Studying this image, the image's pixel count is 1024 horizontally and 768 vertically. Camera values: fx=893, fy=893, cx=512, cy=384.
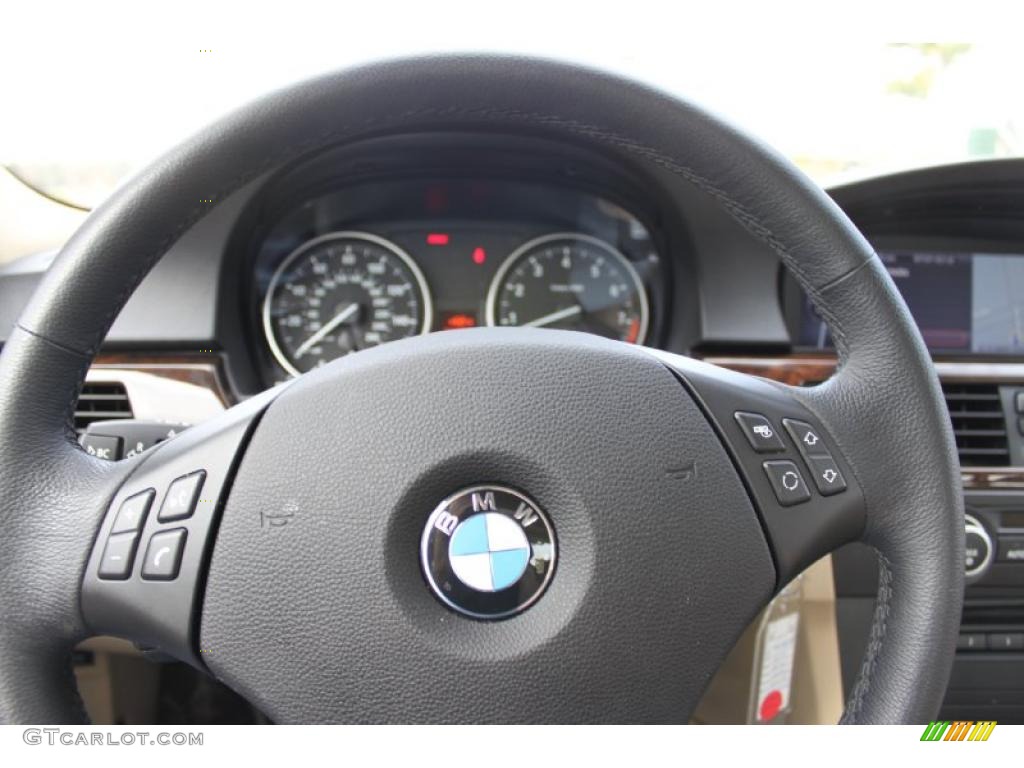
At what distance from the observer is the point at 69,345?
2.35 ft

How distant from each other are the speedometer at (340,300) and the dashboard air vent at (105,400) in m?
0.29

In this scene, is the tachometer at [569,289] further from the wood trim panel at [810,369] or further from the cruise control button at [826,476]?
the cruise control button at [826,476]

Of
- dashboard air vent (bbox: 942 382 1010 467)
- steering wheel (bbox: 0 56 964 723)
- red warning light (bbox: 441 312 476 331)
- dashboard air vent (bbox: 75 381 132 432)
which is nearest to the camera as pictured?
steering wheel (bbox: 0 56 964 723)

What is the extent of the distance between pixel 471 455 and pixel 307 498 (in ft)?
0.43

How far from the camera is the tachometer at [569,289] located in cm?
164

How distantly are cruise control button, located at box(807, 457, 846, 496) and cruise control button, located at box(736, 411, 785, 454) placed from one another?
33 mm

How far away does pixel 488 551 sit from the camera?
683 millimetres

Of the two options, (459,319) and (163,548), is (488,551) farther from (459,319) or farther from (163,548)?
(459,319)

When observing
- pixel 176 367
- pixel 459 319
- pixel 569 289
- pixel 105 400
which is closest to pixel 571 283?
pixel 569 289

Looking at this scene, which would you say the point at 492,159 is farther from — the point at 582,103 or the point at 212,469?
the point at 212,469

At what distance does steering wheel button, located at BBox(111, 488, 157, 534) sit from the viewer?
2.32ft

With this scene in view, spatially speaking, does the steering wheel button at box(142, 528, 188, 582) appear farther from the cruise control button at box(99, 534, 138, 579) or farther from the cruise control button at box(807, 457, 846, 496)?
the cruise control button at box(807, 457, 846, 496)
